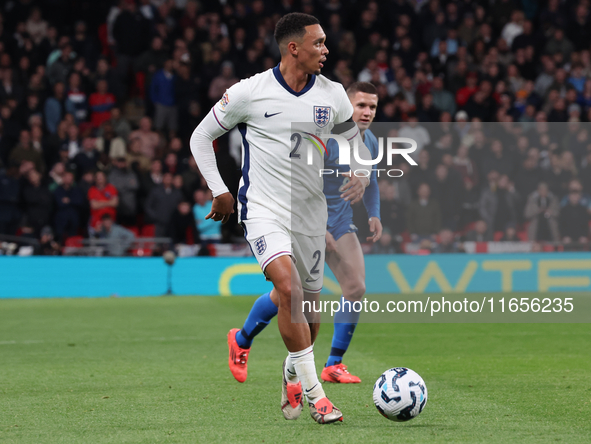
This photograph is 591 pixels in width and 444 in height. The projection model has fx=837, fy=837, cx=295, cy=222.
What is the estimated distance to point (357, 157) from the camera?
5.81 metres

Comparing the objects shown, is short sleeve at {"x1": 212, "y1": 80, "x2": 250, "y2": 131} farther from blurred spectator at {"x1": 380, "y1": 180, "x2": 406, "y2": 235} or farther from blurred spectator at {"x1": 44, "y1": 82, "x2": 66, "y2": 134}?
blurred spectator at {"x1": 44, "y1": 82, "x2": 66, "y2": 134}

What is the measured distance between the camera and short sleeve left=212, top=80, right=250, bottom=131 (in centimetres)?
507

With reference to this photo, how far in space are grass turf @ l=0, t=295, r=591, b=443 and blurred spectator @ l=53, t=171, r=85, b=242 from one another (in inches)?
134

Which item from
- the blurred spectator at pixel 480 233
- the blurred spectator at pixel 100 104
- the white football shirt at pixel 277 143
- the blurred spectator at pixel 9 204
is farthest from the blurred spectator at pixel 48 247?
the white football shirt at pixel 277 143

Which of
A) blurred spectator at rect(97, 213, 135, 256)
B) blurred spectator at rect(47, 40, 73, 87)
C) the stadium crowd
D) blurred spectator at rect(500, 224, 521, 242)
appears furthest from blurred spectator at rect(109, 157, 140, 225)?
blurred spectator at rect(500, 224, 521, 242)

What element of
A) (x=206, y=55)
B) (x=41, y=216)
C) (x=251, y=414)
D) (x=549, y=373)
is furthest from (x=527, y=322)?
(x=206, y=55)

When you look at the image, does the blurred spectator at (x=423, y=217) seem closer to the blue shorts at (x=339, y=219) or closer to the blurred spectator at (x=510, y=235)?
the blurred spectator at (x=510, y=235)

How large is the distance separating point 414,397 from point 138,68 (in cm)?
1332

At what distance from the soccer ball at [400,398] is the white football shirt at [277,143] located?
105 cm

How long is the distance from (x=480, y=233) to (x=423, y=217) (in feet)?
4.05

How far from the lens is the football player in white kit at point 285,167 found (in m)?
4.96

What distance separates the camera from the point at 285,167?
5094 millimetres

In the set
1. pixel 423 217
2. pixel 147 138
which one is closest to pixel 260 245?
pixel 423 217

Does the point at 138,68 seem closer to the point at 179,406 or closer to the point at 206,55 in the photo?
the point at 206,55
